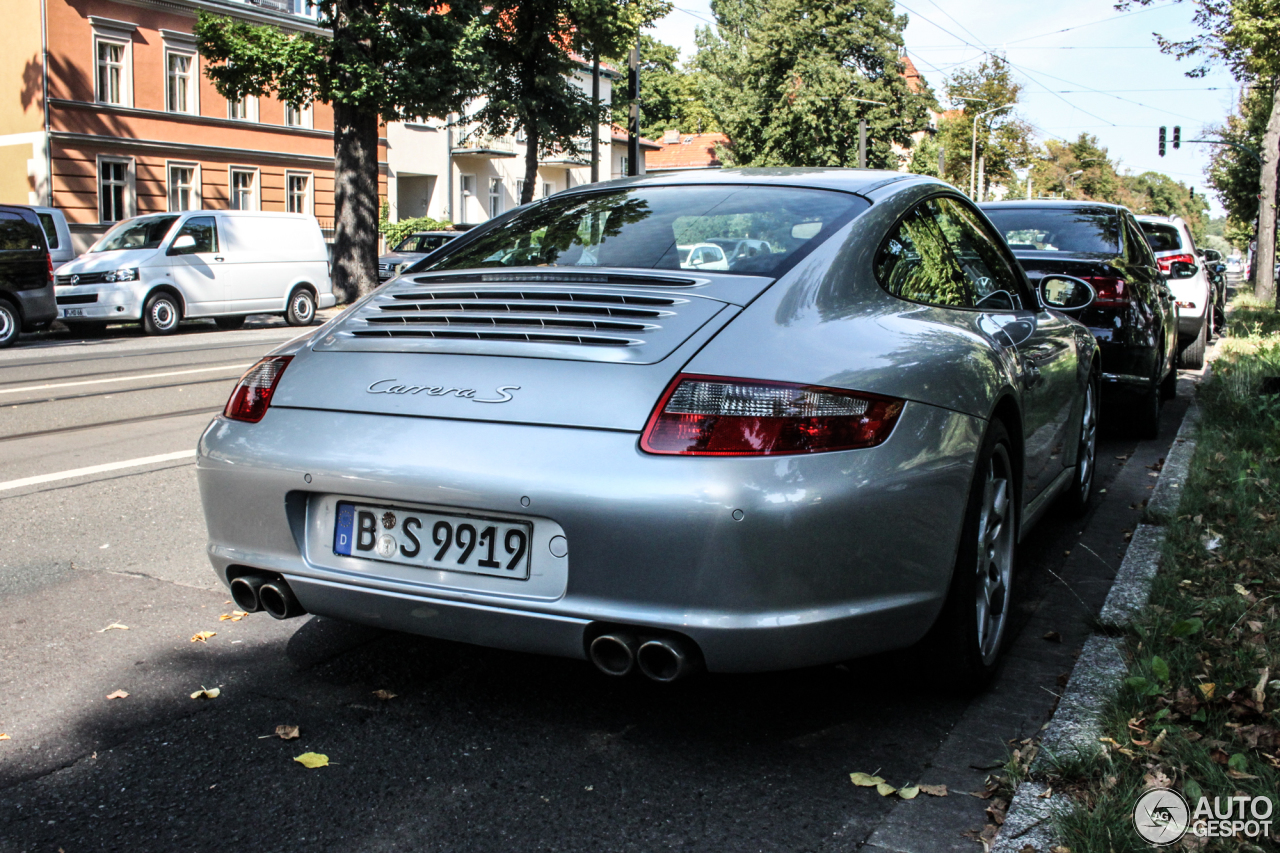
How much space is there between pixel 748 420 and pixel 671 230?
1.07 m

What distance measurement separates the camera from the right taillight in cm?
714

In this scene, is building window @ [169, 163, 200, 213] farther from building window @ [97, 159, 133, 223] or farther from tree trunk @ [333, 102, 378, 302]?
tree trunk @ [333, 102, 378, 302]

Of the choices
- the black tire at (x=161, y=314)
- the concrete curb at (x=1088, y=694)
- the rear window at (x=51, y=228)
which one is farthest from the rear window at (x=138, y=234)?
the concrete curb at (x=1088, y=694)

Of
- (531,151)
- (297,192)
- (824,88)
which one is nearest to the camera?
(531,151)

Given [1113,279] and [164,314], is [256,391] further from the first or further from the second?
[164,314]

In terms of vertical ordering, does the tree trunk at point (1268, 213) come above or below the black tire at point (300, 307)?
above

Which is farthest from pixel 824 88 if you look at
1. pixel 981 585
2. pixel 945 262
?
pixel 981 585

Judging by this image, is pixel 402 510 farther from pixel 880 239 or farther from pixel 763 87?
pixel 763 87

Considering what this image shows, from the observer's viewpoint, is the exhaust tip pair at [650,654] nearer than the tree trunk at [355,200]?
Yes

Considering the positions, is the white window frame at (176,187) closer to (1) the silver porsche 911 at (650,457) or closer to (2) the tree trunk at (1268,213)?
(2) the tree trunk at (1268,213)

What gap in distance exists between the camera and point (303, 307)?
20328 mm

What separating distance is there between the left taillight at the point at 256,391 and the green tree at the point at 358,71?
1915 centimetres

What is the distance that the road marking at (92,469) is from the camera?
243 inches

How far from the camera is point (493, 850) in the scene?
2.39 m
